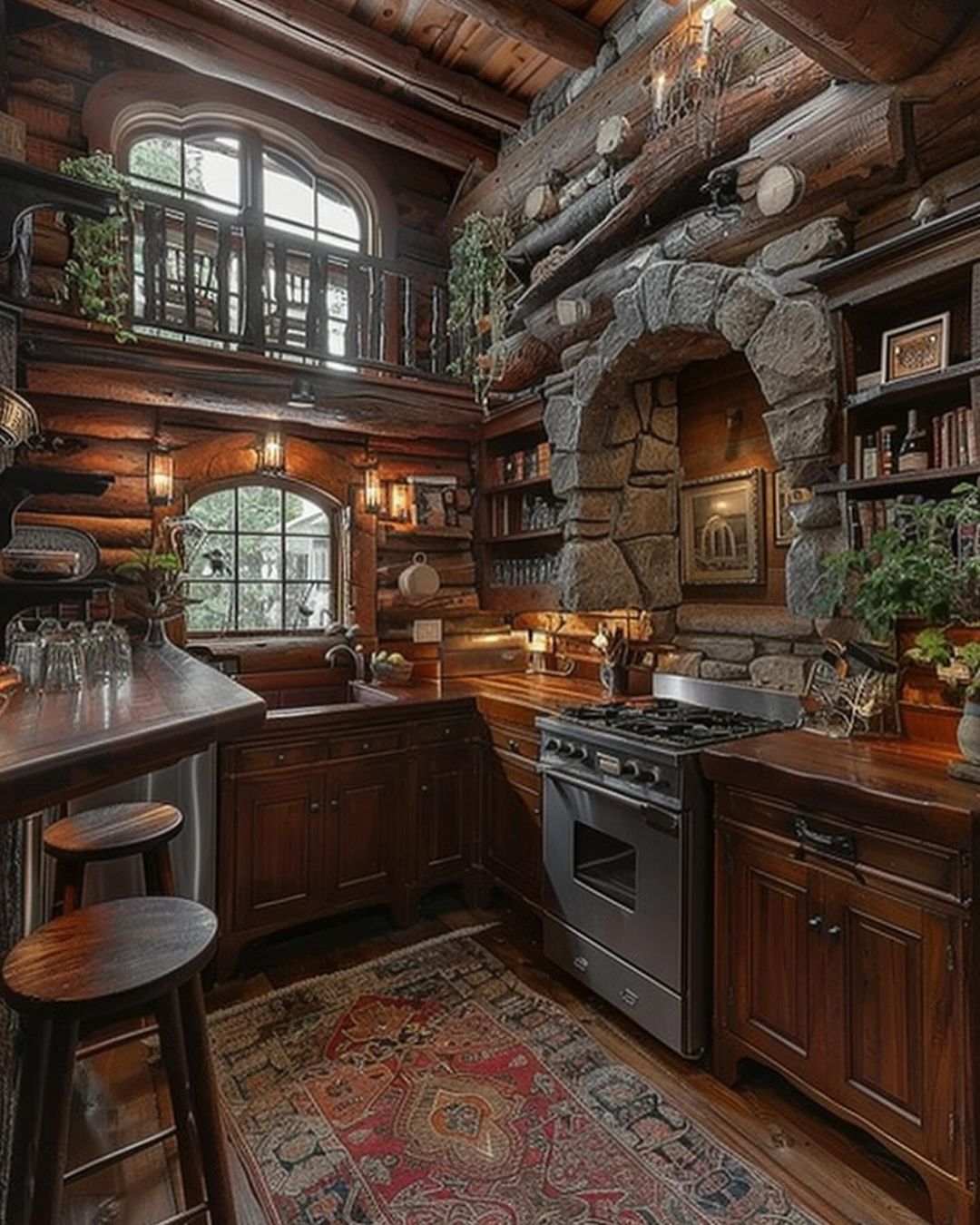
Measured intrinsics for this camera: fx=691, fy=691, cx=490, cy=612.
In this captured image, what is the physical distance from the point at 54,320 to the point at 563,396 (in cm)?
244

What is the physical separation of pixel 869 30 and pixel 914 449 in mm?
1199

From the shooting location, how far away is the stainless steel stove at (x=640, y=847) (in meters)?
2.29

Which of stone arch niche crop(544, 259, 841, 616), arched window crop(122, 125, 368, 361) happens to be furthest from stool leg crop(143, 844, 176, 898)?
arched window crop(122, 125, 368, 361)

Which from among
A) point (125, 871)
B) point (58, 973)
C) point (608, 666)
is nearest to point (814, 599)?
point (608, 666)

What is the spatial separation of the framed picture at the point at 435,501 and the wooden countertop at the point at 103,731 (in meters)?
2.81

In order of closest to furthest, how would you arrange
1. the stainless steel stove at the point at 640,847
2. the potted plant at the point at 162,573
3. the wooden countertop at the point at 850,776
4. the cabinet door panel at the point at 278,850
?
1. the wooden countertop at the point at 850,776
2. the stainless steel stove at the point at 640,847
3. the cabinet door panel at the point at 278,850
4. the potted plant at the point at 162,573

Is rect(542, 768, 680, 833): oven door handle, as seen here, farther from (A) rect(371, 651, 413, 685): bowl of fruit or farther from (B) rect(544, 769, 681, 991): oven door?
(A) rect(371, 651, 413, 685): bowl of fruit

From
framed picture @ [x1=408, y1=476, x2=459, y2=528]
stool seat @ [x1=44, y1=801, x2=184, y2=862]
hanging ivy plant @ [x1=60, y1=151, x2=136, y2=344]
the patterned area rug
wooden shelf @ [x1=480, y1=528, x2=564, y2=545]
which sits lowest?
the patterned area rug

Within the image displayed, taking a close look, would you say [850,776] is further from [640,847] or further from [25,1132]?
[25,1132]

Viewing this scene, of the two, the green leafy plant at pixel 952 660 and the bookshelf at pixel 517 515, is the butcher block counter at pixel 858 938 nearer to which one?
the green leafy plant at pixel 952 660

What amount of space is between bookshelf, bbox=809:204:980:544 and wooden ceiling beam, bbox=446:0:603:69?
7.74ft

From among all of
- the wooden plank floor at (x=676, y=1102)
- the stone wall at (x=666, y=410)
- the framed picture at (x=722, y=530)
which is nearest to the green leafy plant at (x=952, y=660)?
the stone wall at (x=666, y=410)

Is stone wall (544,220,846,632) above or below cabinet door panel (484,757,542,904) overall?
above

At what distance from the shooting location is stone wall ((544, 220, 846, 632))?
2.43 m
